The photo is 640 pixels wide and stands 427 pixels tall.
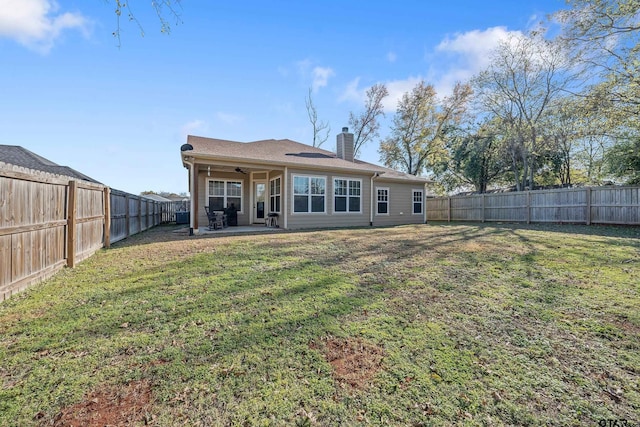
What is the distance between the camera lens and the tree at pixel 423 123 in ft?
81.1

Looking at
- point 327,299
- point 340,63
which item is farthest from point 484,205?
point 327,299

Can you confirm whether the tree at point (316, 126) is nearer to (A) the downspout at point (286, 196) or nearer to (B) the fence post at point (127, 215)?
(A) the downspout at point (286, 196)

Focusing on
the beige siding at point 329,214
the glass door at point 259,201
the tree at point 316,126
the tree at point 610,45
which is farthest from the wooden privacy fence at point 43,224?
the tree at point 316,126

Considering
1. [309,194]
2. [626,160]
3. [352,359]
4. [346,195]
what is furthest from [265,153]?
[626,160]

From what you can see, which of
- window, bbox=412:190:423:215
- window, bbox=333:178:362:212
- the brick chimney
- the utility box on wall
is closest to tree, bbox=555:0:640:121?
window, bbox=412:190:423:215

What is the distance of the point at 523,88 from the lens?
1912cm

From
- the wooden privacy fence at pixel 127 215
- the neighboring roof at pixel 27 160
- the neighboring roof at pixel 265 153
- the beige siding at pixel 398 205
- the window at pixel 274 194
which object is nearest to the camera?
the wooden privacy fence at pixel 127 215

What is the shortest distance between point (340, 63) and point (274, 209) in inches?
319

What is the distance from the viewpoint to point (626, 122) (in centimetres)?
1325

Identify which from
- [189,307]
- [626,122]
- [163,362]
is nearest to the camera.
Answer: [163,362]

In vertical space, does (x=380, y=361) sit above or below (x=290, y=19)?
below

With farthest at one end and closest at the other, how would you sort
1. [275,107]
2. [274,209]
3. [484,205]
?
[275,107] → [484,205] → [274,209]

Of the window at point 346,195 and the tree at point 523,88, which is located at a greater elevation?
the tree at point 523,88

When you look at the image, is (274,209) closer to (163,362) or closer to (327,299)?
(327,299)
